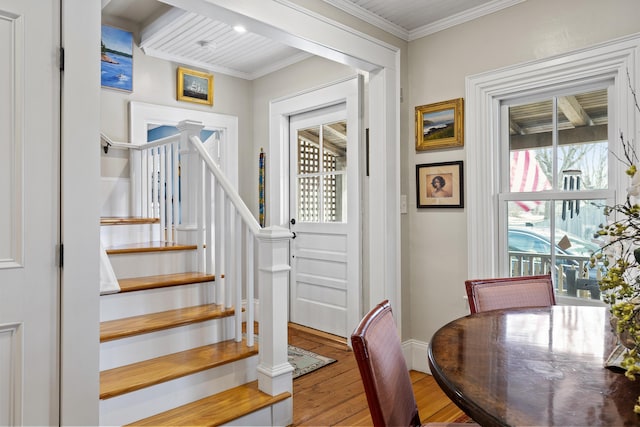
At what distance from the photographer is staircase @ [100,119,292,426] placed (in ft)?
6.69

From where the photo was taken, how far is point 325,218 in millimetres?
3875

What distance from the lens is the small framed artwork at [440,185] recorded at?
2.94 m

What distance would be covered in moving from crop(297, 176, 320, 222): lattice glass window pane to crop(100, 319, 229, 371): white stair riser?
1654mm

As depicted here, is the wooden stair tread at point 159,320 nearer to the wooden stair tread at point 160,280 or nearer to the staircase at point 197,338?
the staircase at point 197,338

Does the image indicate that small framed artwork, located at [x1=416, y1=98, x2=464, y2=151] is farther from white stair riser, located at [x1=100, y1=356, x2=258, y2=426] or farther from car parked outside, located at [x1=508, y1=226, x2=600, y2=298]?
white stair riser, located at [x1=100, y1=356, x2=258, y2=426]

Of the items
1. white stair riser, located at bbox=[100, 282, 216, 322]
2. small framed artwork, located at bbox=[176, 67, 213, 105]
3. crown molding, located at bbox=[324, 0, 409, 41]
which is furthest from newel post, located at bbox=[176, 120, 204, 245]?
crown molding, located at bbox=[324, 0, 409, 41]

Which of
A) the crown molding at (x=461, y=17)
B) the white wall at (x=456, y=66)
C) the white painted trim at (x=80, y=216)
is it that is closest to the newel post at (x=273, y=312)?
the white painted trim at (x=80, y=216)

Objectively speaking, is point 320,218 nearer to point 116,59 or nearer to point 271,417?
point 271,417

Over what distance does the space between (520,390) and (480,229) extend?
205 centimetres

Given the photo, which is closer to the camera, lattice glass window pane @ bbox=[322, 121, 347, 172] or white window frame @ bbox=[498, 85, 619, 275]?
white window frame @ bbox=[498, 85, 619, 275]

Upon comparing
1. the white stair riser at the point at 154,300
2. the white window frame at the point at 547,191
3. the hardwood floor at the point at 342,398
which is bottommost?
the hardwood floor at the point at 342,398

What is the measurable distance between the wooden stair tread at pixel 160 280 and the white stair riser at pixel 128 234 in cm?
63

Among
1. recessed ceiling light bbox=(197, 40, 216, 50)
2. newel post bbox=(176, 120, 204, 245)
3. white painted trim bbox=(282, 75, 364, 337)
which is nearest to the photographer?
newel post bbox=(176, 120, 204, 245)

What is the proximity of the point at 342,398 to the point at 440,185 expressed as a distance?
1.60m
